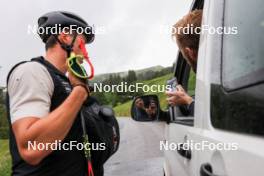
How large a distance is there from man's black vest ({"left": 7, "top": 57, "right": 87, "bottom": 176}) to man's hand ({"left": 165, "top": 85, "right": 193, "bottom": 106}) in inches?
32.0

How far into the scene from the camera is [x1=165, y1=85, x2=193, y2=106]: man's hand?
303 centimetres

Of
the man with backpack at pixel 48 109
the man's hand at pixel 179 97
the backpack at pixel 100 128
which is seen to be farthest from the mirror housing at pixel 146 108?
the man with backpack at pixel 48 109

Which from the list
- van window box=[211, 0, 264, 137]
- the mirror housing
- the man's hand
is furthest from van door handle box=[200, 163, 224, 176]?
the mirror housing

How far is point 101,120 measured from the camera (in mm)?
2613

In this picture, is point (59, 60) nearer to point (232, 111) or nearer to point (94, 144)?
point (94, 144)

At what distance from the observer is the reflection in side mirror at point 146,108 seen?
11.2 feet

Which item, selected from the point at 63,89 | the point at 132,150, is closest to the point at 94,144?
the point at 63,89

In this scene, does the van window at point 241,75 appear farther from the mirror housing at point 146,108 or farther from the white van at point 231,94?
the mirror housing at point 146,108

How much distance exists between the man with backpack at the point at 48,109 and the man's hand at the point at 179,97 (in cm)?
73

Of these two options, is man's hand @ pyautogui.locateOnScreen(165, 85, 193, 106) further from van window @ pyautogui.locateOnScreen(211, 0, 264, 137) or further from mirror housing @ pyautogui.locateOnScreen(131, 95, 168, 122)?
van window @ pyautogui.locateOnScreen(211, 0, 264, 137)
